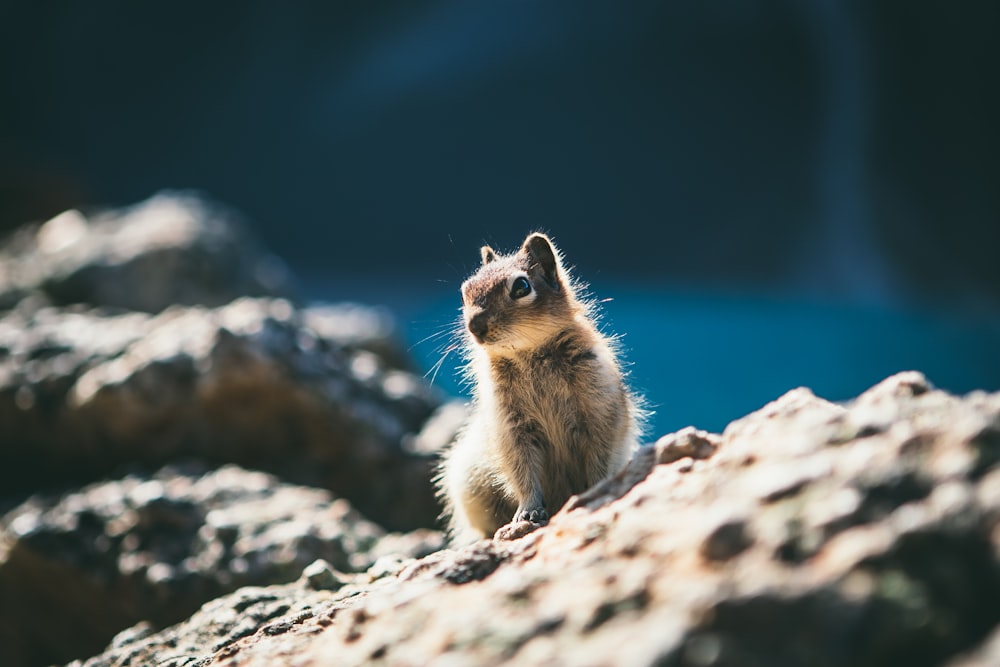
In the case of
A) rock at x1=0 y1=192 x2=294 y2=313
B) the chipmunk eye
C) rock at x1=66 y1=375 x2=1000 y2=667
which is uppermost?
rock at x1=0 y1=192 x2=294 y2=313

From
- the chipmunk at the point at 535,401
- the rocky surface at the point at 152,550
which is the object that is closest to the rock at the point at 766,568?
the chipmunk at the point at 535,401

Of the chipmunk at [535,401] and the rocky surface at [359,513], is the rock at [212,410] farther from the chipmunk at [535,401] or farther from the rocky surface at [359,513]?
the chipmunk at [535,401]

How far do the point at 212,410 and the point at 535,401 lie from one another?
245 centimetres

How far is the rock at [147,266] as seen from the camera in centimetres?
793

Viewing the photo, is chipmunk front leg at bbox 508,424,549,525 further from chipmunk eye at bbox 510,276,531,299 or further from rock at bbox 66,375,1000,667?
rock at bbox 66,375,1000,667

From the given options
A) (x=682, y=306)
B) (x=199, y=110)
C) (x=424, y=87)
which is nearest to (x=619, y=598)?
(x=682, y=306)

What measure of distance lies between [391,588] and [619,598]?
965 mm

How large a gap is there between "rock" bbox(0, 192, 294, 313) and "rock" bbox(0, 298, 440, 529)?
218 cm

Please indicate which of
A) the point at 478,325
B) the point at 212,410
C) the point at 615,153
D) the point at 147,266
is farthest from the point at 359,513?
the point at 615,153

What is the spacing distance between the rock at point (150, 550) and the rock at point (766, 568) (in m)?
1.84

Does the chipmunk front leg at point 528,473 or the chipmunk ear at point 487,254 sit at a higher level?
the chipmunk ear at point 487,254

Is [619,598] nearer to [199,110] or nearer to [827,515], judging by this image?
[827,515]

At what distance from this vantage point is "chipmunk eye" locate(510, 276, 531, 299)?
12.3 ft

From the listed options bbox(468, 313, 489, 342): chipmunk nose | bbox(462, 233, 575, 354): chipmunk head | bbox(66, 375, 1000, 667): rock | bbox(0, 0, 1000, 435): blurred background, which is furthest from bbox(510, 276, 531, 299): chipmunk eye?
bbox(0, 0, 1000, 435): blurred background
